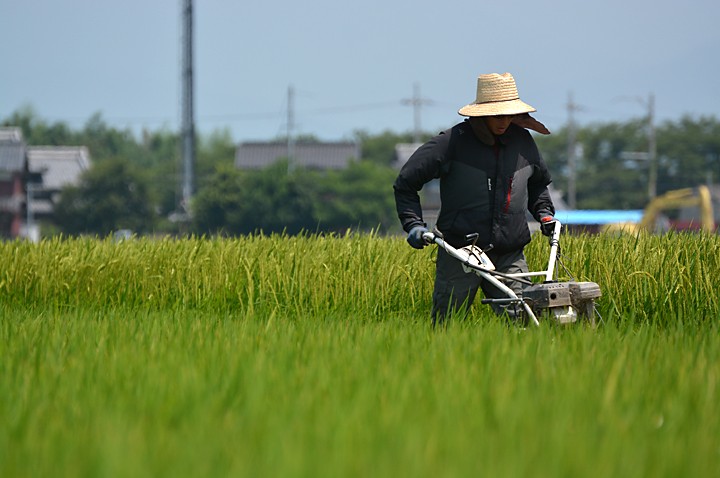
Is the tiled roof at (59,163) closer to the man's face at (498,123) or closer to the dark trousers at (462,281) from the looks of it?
the dark trousers at (462,281)

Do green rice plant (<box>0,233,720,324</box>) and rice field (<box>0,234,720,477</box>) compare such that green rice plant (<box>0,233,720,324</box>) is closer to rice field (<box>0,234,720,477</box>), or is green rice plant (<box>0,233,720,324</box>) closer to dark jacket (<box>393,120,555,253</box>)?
rice field (<box>0,234,720,477</box>)

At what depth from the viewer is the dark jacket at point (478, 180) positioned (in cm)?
556

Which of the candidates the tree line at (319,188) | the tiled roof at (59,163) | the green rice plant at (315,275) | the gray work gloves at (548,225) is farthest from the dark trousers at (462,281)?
the tiled roof at (59,163)

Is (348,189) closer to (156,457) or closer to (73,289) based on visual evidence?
(73,289)

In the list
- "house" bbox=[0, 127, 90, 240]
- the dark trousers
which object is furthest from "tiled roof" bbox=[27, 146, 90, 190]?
the dark trousers

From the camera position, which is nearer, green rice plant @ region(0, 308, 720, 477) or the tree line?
green rice plant @ region(0, 308, 720, 477)

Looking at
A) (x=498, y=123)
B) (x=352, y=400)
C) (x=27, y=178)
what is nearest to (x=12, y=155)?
(x=27, y=178)

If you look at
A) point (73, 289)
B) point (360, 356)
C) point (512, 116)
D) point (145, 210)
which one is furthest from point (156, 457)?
point (145, 210)

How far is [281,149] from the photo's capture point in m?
74.9

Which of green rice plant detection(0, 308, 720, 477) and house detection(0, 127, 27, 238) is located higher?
green rice plant detection(0, 308, 720, 477)

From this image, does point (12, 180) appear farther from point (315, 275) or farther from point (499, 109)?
point (499, 109)

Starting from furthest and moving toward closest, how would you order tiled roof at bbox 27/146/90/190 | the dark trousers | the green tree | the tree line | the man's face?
1. tiled roof at bbox 27/146/90/190
2. the green tree
3. the tree line
4. the dark trousers
5. the man's face

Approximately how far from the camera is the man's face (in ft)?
18.1

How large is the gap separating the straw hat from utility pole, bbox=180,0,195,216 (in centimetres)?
3153
